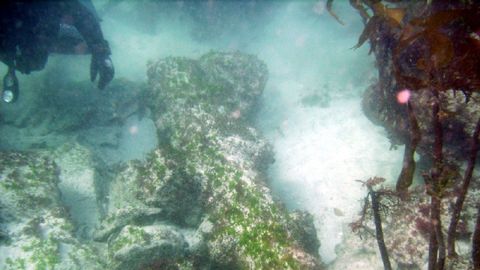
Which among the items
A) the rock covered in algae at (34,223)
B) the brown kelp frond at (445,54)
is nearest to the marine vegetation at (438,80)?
the brown kelp frond at (445,54)

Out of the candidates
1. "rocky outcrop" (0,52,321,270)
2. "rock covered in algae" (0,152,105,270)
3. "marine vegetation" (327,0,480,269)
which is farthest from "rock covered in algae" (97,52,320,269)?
"marine vegetation" (327,0,480,269)

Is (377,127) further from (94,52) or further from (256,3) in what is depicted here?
(256,3)

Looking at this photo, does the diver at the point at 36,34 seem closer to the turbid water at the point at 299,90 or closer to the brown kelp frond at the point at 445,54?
the turbid water at the point at 299,90

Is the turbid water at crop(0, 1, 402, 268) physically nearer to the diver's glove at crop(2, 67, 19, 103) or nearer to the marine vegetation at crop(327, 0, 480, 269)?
the diver's glove at crop(2, 67, 19, 103)

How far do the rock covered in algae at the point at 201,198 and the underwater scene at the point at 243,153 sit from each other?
3 cm

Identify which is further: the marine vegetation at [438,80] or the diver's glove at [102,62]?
the diver's glove at [102,62]

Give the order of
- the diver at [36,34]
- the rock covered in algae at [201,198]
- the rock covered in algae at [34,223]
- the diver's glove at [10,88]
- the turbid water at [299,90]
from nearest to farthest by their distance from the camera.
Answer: the rock covered in algae at [201,198], the rock covered in algae at [34,223], the diver at [36,34], the diver's glove at [10,88], the turbid water at [299,90]

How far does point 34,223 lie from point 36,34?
3923 mm

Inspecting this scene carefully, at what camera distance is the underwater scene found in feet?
11.2

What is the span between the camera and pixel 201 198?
19.0 ft

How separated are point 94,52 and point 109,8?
12.4 metres

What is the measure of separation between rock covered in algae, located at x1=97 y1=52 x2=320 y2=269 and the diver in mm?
1728

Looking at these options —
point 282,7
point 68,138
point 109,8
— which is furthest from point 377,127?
point 109,8

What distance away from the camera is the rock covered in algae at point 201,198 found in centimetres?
489
